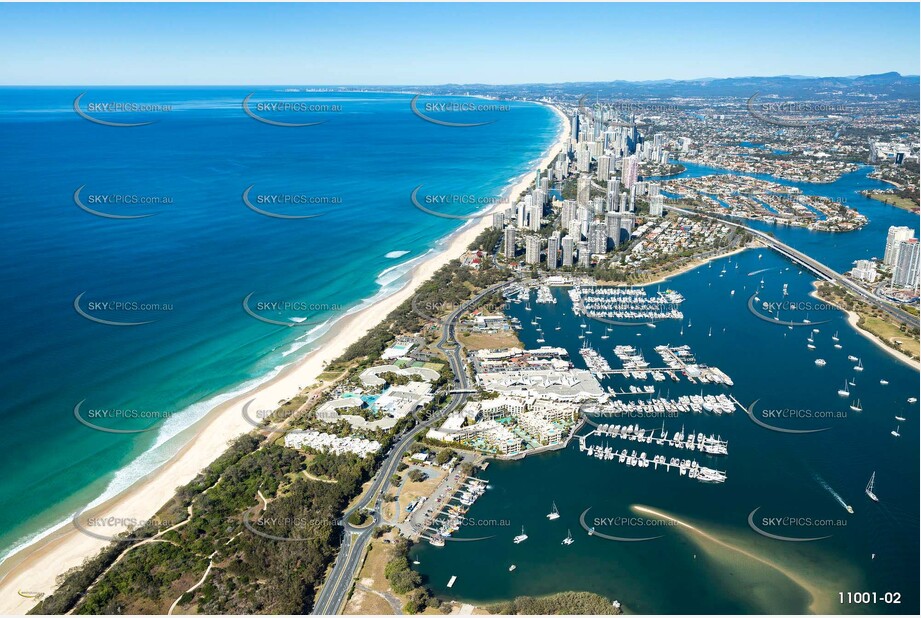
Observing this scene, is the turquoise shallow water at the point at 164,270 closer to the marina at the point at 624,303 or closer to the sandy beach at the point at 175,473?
the sandy beach at the point at 175,473

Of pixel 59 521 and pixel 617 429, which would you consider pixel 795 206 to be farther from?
pixel 59 521

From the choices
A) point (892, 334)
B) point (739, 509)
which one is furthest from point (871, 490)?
point (892, 334)

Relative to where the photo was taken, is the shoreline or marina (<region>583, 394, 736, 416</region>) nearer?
marina (<region>583, 394, 736, 416</region>)

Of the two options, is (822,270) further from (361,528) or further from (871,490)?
(361,528)

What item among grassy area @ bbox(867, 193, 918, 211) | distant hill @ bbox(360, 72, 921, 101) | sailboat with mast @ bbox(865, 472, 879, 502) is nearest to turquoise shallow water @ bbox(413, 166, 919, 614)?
sailboat with mast @ bbox(865, 472, 879, 502)

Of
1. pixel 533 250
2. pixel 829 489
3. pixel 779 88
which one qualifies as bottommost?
pixel 829 489

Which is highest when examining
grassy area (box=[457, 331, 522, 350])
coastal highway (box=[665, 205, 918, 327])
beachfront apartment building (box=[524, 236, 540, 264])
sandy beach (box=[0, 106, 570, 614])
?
beachfront apartment building (box=[524, 236, 540, 264])

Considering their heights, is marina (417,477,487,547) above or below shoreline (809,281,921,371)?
below

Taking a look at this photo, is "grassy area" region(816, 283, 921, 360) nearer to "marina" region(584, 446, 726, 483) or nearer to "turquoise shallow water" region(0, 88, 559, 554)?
"marina" region(584, 446, 726, 483)
